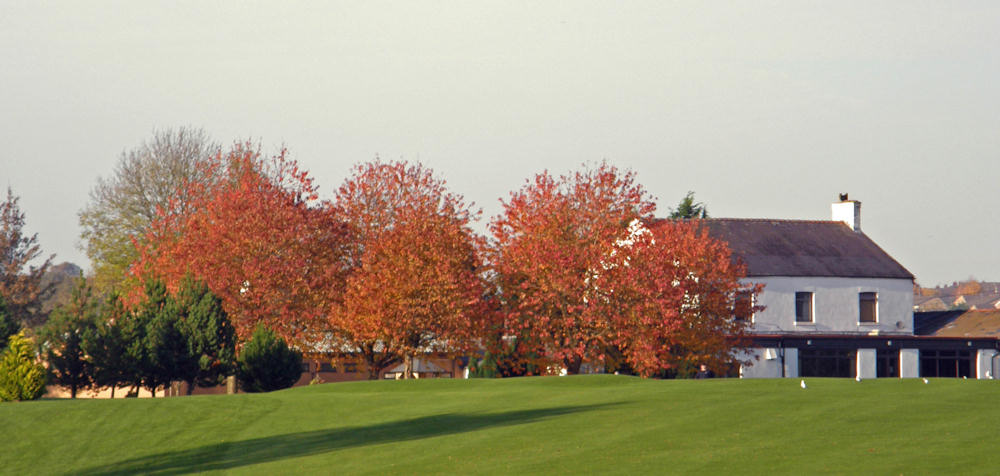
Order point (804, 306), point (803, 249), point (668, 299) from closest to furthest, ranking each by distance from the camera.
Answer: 1. point (668, 299)
2. point (804, 306)
3. point (803, 249)

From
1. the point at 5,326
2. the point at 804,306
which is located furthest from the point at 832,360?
the point at 5,326

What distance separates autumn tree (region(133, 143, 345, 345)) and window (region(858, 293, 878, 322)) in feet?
116

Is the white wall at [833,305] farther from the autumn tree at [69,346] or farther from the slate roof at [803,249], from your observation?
the autumn tree at [69,346]

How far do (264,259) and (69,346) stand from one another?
966cm

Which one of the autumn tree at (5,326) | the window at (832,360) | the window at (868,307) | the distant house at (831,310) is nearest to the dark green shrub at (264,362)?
the autumn tree at (5,326)

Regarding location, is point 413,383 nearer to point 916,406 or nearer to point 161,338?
point 161,338

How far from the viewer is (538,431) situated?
87.9ft

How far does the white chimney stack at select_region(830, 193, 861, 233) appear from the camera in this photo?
7544 centimetres

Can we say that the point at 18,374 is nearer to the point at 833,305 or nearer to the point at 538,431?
the point at 538,431

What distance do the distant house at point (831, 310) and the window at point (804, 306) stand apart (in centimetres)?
6

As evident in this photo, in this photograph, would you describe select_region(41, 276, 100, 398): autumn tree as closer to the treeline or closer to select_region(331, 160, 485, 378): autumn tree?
the treeline

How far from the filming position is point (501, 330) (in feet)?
178

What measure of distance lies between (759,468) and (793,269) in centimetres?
5073

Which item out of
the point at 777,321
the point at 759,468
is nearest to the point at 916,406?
the point at 759,468
